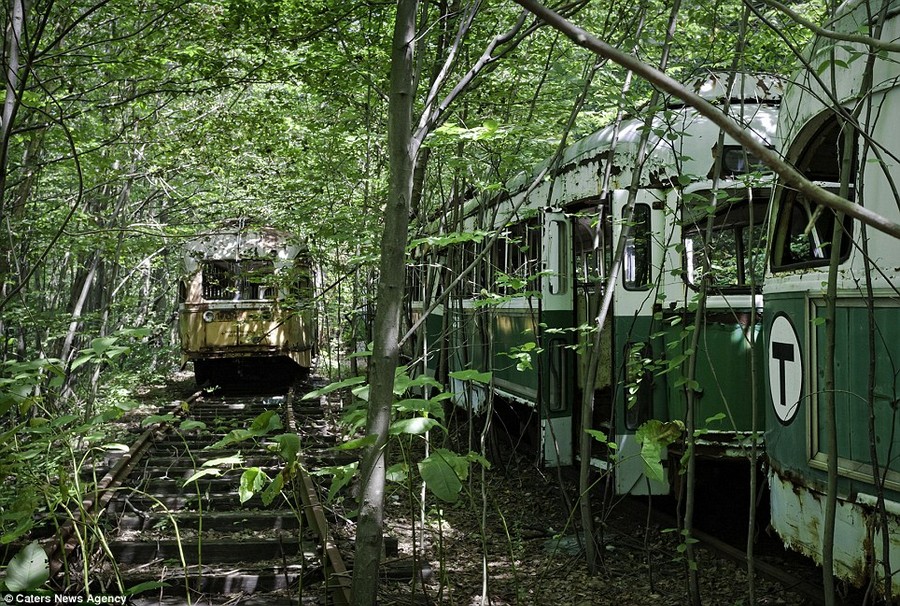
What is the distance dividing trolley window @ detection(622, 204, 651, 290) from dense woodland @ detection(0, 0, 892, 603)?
1001 millimetres

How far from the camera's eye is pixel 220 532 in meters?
6.12

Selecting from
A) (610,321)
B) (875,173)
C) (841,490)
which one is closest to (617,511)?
(610,321)

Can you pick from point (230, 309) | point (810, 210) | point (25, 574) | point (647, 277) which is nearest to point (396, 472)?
point (25, 574)

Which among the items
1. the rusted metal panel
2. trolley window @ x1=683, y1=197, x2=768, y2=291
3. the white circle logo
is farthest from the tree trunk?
trolley window @ x1=683, y1=197, x2=768, y2=291

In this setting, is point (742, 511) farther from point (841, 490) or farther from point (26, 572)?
point (26, 572)

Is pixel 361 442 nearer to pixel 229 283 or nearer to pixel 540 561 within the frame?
pixel 540 561

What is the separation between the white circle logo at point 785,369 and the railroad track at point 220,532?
2621mm

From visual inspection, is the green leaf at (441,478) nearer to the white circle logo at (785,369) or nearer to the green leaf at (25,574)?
the green leaf at (25,574)

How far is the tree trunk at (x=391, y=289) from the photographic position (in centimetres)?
345

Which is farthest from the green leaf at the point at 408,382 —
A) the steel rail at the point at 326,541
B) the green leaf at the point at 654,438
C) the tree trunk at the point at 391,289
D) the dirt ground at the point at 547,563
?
the green leaf at the point at 654,438

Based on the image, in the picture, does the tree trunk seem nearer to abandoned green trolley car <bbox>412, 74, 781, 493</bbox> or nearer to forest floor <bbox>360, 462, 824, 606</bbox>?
forest floor <bbox>360, 462, 824, 606</bbox>

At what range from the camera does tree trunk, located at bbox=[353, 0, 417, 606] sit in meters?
3.45

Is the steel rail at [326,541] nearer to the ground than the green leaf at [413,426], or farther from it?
Answer: nearer to the ground

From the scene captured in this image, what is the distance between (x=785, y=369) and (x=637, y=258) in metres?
2.40
